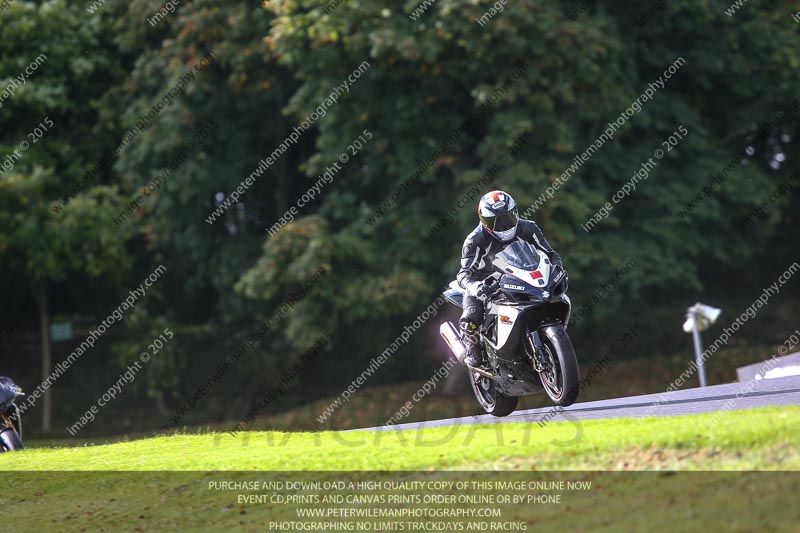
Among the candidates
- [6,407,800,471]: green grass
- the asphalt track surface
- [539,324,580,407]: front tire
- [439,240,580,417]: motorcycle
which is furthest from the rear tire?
[539,324,580,407]: front tire

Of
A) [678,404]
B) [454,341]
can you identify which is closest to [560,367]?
[454,341]

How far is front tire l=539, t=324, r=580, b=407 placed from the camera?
11070mm

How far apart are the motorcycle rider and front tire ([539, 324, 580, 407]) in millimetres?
771

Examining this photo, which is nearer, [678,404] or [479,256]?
[479,256]

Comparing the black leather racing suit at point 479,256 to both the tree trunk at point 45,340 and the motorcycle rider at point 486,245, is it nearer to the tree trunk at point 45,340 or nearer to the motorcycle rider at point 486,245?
the motorcycle rider at point 486,245

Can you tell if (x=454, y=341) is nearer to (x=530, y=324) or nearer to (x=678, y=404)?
(x=530, y=324)

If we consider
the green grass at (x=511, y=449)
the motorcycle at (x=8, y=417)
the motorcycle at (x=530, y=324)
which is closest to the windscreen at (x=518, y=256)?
the motorcycle at (x=530, y=324)

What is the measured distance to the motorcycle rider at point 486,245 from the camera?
1170 cm

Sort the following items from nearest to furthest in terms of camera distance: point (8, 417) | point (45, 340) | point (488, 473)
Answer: point (488, 473), point (8, 417), point (45, 340)

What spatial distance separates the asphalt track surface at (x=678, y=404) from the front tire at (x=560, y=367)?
90 centimetres

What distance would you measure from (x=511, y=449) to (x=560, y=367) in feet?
4.19

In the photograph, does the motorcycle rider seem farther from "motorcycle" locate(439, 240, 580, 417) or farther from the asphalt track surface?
the asphalt track surface

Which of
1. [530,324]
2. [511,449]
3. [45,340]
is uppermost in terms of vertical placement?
[530,324]

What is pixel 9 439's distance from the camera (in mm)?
15945
